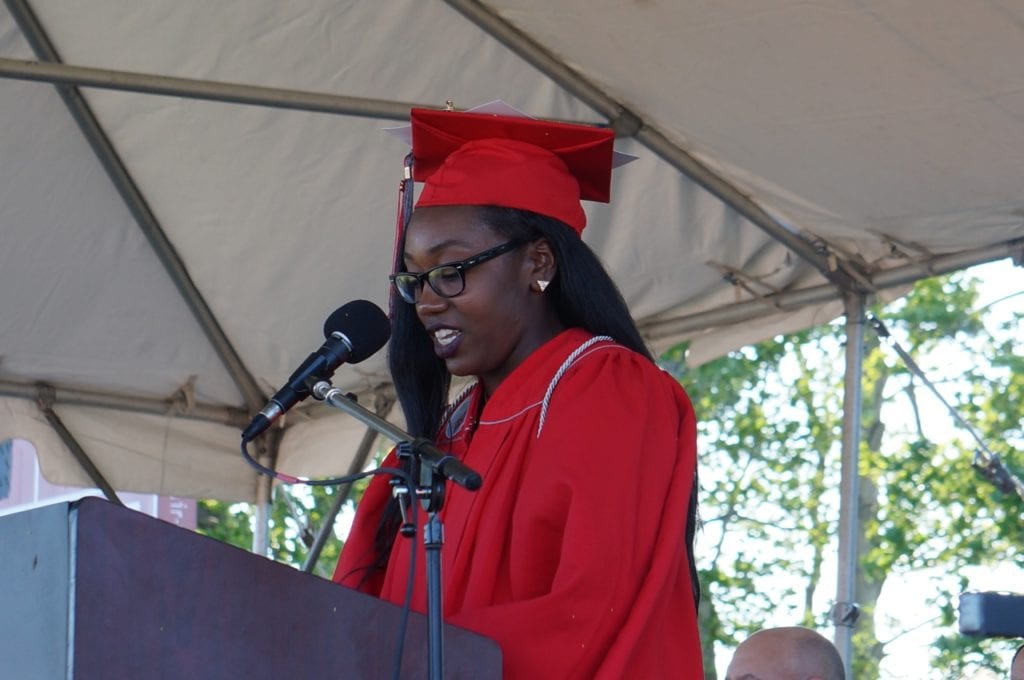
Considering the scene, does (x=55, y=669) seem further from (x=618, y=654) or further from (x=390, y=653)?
(x=618, y=654)

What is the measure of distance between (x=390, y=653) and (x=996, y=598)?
2.37ft

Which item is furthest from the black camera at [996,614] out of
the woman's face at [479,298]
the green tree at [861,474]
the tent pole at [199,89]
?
the green tree at [861,474]

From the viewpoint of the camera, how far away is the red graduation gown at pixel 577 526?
2271 millimetres

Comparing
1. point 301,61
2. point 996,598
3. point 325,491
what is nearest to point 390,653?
point 996,598

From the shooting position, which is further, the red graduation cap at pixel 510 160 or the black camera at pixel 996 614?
the red graduation cap at pixel 510 160

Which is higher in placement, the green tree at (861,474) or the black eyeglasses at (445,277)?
the green tree at (861,474)

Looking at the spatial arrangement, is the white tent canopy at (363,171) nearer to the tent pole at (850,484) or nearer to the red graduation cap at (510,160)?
the tent pole at (850,484)

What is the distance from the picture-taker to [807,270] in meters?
5.02

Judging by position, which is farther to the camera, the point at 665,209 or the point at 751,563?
the point at 751,563

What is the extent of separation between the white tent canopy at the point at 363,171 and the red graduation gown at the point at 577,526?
56.6 inches

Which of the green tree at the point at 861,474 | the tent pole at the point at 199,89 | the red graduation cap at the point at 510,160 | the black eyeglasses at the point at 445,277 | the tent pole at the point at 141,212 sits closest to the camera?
the black eyeglasses at the point at 445,277

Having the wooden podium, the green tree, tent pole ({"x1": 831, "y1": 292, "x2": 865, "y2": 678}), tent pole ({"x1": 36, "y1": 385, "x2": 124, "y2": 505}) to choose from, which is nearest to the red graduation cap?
the wooden podium

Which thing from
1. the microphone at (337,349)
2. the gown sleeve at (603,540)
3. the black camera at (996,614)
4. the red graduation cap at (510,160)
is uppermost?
the red graduation cap at (510,160)

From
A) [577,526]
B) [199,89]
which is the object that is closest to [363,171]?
[199,89]
